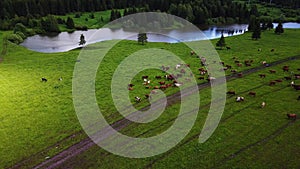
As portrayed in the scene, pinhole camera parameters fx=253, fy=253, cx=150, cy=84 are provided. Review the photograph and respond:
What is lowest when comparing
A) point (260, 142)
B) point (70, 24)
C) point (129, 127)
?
point (260, 142)

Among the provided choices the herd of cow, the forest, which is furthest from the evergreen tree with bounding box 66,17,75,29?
the herd of cow

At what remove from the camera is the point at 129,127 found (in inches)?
1126

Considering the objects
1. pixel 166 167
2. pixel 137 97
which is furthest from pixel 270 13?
pixel 166 167

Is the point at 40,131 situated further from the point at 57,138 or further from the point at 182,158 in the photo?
the point at 182,158

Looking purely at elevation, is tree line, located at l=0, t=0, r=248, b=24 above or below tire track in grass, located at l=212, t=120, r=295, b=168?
above

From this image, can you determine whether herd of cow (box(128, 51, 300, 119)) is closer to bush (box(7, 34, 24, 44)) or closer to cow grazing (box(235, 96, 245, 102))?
cow grazing (box(235, 96, 245, 102))

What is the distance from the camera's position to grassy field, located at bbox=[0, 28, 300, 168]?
23.4m

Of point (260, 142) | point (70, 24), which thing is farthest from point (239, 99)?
point (70, 24)

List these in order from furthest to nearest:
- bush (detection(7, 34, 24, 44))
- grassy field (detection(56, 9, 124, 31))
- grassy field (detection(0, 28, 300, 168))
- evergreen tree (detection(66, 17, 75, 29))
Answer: grassy field (detection(56, 9, 124, 31))
evergreen tree (detection(66, 17, 75, 29))
bush (detection(7, 34, 24, 44))
grassy field (detection(0, 28, 300, 168))

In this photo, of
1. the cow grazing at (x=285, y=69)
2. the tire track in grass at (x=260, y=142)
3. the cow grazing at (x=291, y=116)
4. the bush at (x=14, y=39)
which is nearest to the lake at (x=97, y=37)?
the bush at (x=14, y=39)

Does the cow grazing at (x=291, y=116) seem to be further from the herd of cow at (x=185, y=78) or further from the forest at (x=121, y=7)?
the forest at (x=121, y=7)

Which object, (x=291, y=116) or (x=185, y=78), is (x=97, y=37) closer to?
(x=185, y=78)

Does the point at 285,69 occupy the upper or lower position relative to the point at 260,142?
upper

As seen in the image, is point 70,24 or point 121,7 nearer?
point 70,24
